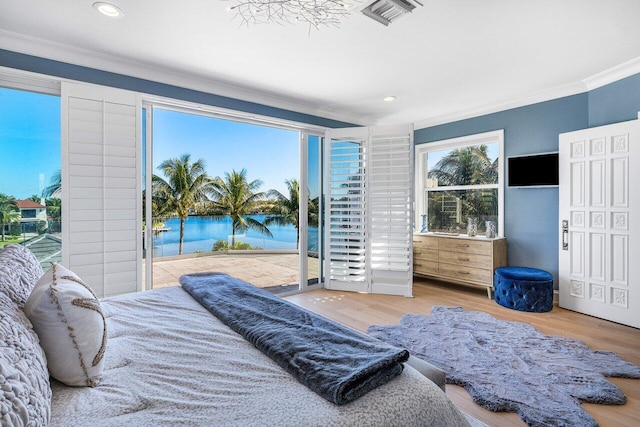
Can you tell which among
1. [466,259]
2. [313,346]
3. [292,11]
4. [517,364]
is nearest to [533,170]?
[466,259]

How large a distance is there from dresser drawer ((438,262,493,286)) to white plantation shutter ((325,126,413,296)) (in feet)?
2.36

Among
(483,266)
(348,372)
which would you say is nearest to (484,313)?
(483,266)

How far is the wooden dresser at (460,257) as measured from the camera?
434 centimetres

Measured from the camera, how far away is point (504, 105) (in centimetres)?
450

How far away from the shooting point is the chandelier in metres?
2.25

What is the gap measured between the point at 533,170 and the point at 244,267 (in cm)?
520

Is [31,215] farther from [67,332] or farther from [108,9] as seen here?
[67,332]

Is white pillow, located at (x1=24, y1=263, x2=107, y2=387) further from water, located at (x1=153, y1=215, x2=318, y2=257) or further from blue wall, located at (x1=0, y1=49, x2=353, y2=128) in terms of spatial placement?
water, located at (x1=153, y1=215, x2=318, y2=257)

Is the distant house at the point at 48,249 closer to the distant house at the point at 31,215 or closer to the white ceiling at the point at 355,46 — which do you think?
the distant house at the point at 31,215

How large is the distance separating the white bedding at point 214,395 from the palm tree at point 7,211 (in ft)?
7.63

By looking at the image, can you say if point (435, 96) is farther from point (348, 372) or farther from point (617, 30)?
point (348, 372)

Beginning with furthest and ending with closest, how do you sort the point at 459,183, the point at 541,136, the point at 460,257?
the point at 459,183 → the point at 460,257 → the point at 541,136

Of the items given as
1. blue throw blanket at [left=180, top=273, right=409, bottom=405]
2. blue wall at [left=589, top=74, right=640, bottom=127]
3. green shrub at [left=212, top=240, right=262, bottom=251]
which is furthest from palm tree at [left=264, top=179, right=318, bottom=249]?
blue throw blanket at [left=180, top=273, right=409, bottom=405]

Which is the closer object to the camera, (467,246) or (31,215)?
(31,215)
